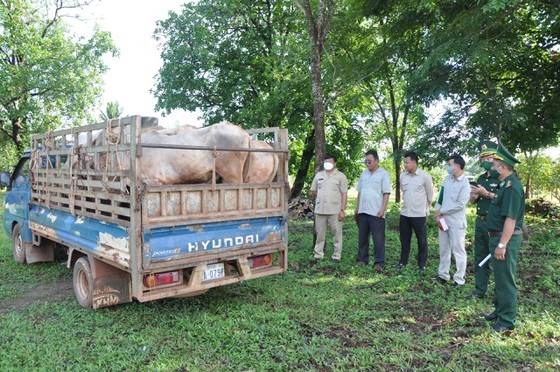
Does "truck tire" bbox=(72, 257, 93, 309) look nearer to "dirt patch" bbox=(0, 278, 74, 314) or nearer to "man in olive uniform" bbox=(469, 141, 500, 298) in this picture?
"dirt patch" bbox=(0, 278, 74, 314)

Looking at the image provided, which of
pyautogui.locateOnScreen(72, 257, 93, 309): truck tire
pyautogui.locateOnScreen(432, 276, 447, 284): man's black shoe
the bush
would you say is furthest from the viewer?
the bush

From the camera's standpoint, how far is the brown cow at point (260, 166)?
4973mm

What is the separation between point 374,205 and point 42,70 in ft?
70.0

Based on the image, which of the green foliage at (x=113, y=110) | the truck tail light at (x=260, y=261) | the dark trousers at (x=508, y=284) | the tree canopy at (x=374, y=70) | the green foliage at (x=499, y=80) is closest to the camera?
the dark trousers at (x=508, y=284)

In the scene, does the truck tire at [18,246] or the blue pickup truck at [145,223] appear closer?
the blue pickup truck at [145,223]

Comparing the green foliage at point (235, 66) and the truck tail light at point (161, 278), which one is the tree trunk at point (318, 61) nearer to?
the truck tail light at point (161, 278)

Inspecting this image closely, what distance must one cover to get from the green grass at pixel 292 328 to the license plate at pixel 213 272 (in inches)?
18.0

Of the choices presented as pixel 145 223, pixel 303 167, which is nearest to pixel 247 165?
pixel 145 223

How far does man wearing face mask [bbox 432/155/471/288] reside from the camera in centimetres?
552

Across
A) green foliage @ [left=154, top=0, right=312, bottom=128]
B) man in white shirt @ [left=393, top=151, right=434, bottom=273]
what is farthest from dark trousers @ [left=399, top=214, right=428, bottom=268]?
green foliage @ [left=154, top=0, right=312, bottom=128]

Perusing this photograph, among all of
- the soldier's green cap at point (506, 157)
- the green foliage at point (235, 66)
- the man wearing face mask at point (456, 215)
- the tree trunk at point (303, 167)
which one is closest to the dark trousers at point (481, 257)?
the man wearing face mask at point (456, 215)

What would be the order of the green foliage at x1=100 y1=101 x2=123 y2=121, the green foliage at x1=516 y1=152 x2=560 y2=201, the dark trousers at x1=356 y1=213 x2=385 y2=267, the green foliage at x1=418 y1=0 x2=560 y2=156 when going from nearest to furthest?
the dark trousers at x1=356 y1=213 x2=385 y2=267
the green foliage at x1=418 y1=0 x2=560 y2=156
the green foliage at x1=516 y1=152 x2=560 y2=201
the green foliage at x1=100 y1=101 x2=123 y2=121

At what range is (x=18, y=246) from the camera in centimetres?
705

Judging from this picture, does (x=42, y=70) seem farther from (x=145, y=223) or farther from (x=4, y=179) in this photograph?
(x=145, y=223)
